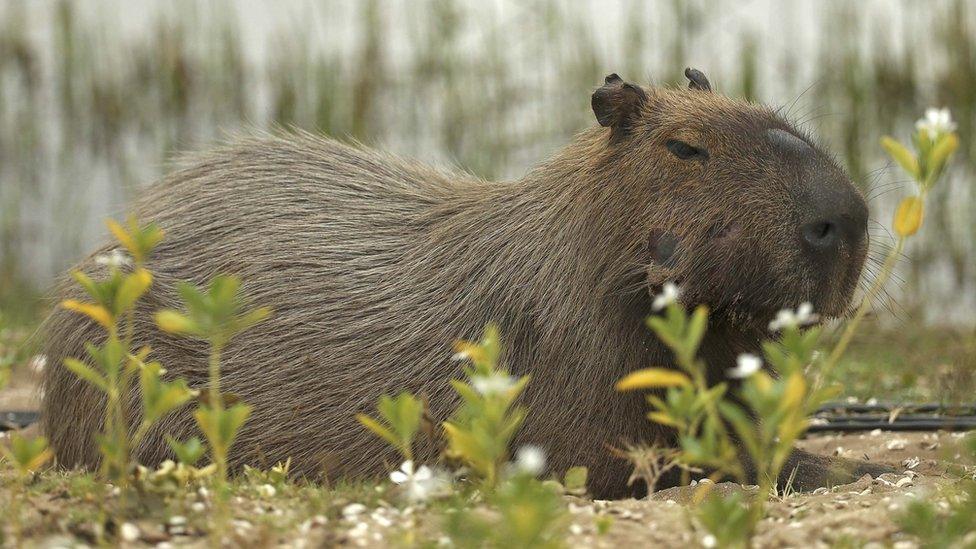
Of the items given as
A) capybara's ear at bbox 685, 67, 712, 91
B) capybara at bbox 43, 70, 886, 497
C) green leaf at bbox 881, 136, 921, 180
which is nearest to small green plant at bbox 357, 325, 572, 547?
capybara at bbox 43, 70, 886, 497

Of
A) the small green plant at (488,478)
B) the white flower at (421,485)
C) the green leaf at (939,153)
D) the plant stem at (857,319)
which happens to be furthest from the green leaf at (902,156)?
the white flower at (421,485)

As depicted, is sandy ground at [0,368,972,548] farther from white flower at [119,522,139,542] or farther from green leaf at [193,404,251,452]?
green leaf at [193,404,251,452]

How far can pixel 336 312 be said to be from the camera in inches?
150

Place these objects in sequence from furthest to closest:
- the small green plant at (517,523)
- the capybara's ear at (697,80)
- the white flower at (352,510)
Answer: the capybara's ear at (697,80) → the white flower at (352,510) → the small green plant at (517,523)

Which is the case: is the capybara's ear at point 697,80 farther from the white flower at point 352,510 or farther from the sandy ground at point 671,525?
the white flower at point 352,510

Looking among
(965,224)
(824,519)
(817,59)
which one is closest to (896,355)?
(965,224)

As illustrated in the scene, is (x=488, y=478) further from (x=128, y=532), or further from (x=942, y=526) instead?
(x=942, y=526)

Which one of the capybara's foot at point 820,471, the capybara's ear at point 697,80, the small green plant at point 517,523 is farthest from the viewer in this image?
the capybara's ear at point 697,80

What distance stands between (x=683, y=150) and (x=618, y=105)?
0.88 feet

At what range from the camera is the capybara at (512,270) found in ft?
10.6

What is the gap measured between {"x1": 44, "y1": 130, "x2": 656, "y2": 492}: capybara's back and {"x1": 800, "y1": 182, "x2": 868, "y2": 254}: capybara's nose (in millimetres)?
653

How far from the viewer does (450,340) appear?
3662 millimetres

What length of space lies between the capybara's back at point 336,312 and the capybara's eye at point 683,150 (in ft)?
1.43

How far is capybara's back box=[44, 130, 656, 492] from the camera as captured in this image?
11.9 ft
